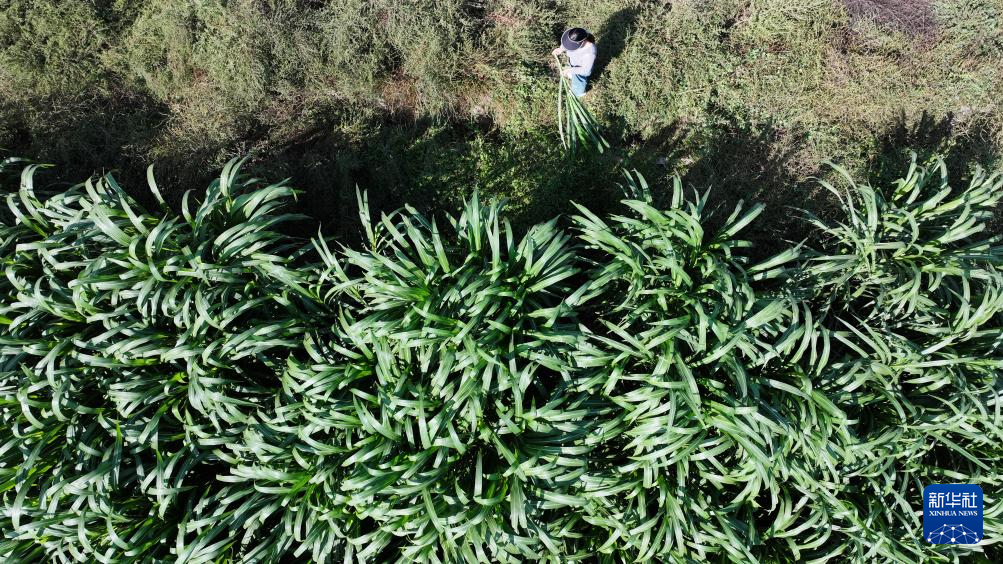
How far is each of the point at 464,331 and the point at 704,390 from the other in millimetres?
1399

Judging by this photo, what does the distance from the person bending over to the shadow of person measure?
0.29m

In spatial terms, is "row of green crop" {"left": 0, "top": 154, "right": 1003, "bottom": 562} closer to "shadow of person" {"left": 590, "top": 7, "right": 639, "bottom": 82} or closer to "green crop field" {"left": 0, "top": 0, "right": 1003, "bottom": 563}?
"green crop field" {"left": 0, "top": 0, "right": 1003, "bottom": 563}

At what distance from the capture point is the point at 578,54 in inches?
154

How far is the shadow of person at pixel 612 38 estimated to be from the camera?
14.7ft

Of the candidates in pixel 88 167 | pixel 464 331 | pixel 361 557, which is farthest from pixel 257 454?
pixel 88 167

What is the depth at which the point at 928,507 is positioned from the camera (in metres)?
3.05

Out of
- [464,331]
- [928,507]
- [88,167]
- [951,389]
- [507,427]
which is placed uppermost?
[88,167]

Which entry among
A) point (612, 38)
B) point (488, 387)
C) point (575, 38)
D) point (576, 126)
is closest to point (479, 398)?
point (488, 387)

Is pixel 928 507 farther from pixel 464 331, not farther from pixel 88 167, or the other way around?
pixel 88 167

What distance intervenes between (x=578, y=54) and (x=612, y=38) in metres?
0.80

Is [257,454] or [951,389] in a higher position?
[257,454]
